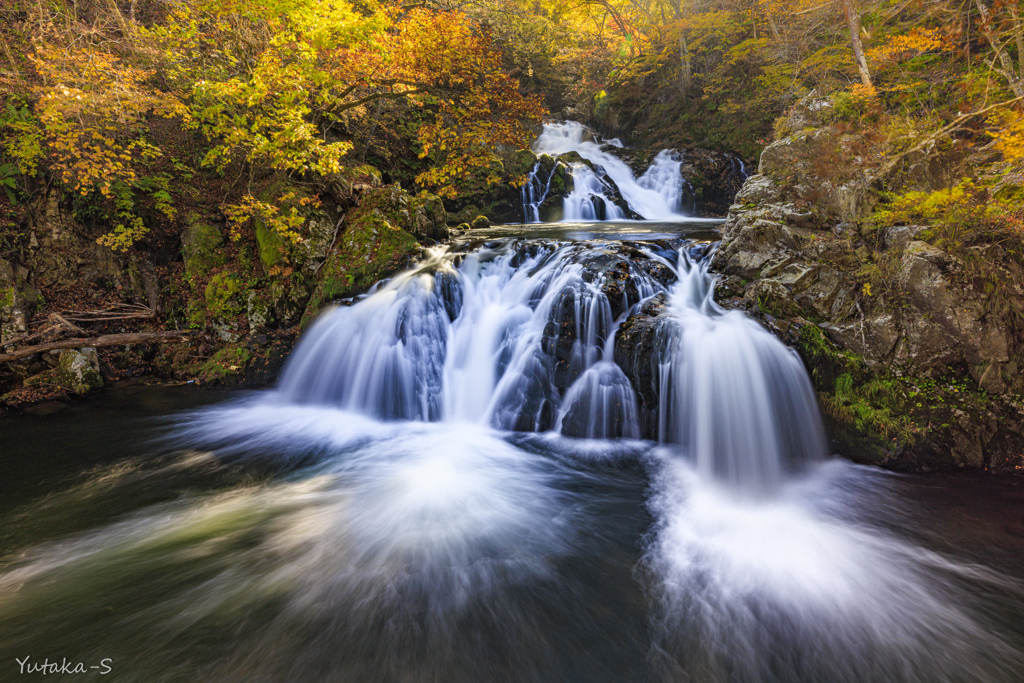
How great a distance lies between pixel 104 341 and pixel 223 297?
1.91 m

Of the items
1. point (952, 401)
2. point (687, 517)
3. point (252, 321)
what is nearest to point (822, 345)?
point (952, 401)

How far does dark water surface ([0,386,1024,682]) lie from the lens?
89.6 inches

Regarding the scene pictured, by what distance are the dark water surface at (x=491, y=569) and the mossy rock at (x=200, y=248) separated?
439 centimetres

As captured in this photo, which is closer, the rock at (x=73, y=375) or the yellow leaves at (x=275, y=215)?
the rock at (x=73, y=375)

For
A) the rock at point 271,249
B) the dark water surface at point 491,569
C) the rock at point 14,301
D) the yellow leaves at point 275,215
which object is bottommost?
the dark water surface at point 491,569

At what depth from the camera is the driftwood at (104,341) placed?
244 inches

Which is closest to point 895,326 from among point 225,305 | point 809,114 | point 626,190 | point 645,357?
point 645,357

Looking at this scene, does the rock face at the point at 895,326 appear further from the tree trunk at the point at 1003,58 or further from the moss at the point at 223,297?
the moss at the point at 223,297

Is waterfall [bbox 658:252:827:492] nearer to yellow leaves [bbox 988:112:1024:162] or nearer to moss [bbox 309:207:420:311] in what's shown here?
yellow leaves [bbox 988:112:1024:162]

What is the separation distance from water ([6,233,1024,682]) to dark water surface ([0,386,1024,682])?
0.02 meters

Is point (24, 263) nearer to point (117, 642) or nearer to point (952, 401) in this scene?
point (117, 642)

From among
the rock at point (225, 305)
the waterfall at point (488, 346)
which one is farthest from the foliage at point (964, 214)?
the rock at point (225, 305)

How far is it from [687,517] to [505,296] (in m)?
4.36

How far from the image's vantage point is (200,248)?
27.5 feet
